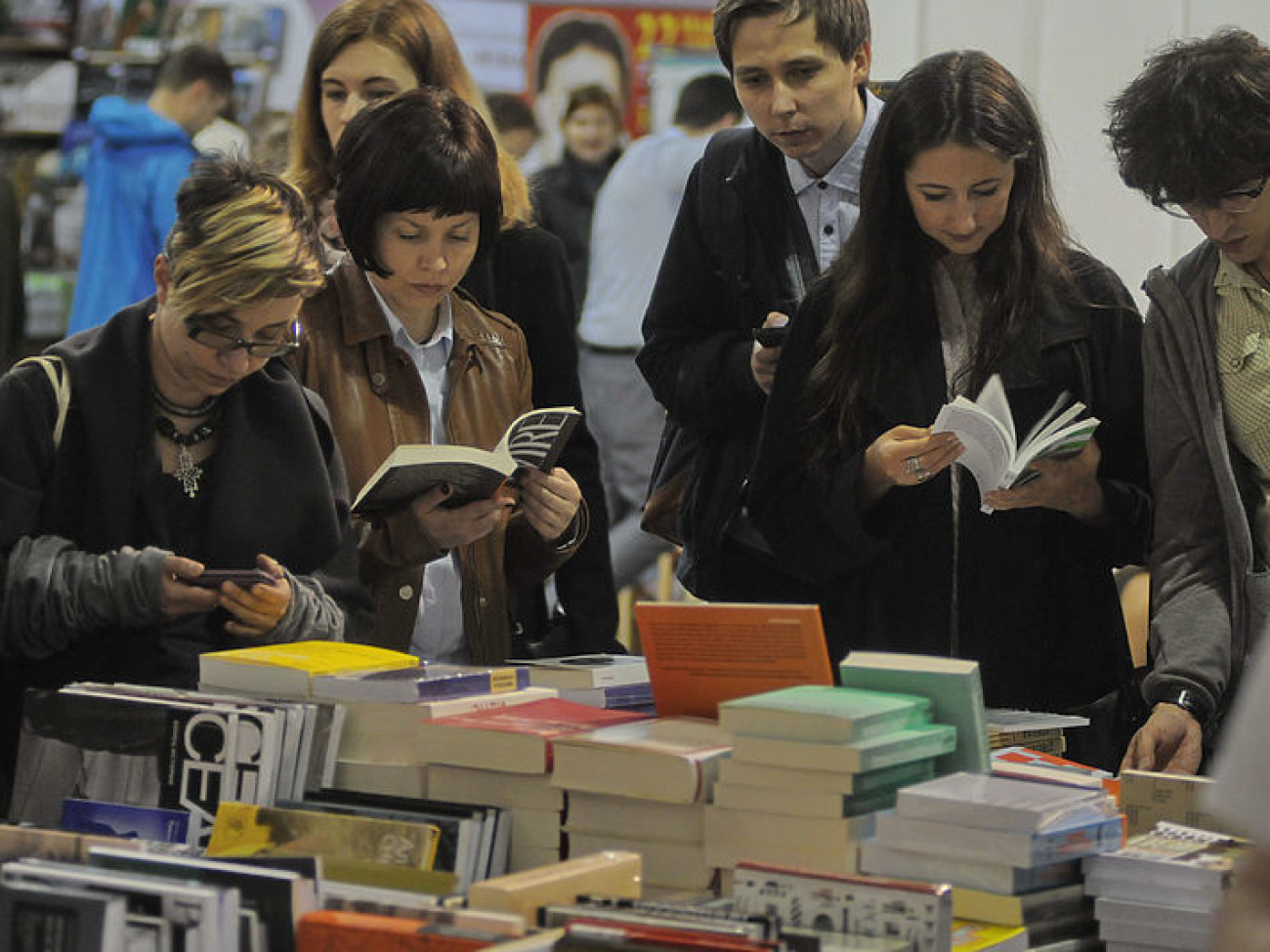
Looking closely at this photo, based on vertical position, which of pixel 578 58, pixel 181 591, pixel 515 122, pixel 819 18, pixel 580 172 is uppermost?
pixel 578 58

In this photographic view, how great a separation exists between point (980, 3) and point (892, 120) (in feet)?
6.10

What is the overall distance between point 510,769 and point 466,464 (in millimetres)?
721

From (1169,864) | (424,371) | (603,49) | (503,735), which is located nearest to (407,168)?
(424,371)

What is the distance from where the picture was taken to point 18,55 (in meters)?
8.49

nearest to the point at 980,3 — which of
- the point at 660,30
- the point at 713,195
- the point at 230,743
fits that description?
the point at 713,195

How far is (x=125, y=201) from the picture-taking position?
6.42 metres

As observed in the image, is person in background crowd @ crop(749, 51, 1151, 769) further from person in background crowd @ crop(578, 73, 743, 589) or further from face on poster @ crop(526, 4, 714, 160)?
face on poster @ crop(526, 4, 714, 160)

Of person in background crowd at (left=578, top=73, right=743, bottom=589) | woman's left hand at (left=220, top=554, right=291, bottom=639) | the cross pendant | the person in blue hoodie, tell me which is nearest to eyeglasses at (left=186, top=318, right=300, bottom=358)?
the cross pendant

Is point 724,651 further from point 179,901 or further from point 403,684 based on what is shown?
point 179,901

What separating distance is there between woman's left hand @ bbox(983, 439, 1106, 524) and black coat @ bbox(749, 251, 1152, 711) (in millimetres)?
46

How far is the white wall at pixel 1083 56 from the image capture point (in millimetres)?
4223

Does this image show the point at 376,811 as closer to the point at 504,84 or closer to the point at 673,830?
the point at 673,830

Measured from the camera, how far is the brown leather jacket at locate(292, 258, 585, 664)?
2881 millimetres

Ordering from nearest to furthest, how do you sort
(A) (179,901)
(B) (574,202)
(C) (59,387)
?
1. (A) (179,901)
2. (C) (59,387)
3. (B) (574,202)
